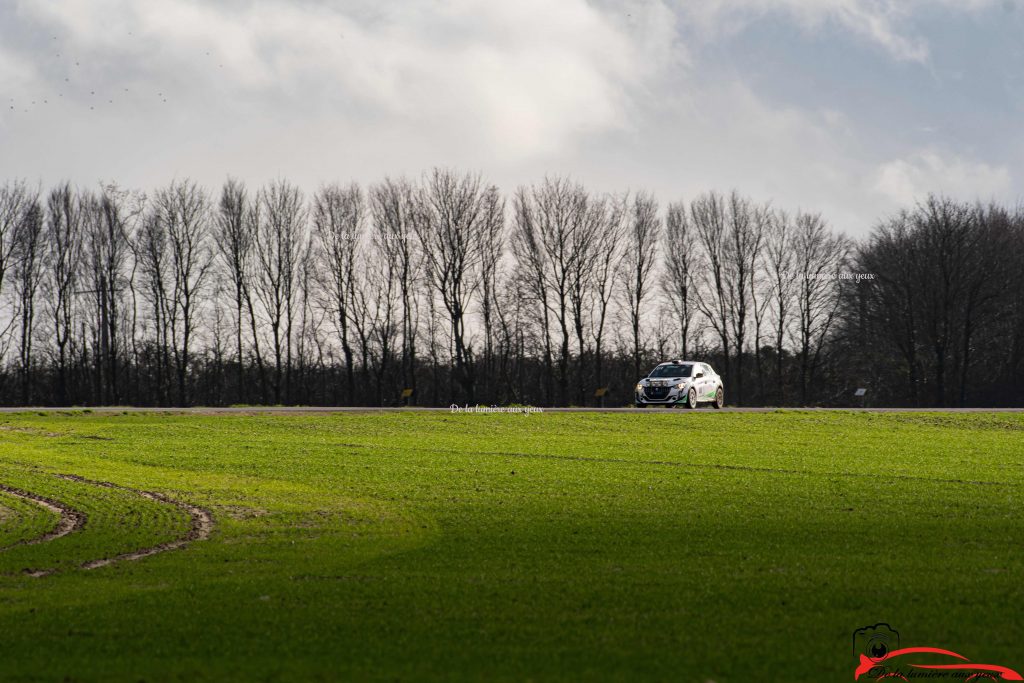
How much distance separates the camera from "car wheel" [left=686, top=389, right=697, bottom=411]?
131 feet

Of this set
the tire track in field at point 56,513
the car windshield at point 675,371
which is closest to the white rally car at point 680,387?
the car windshield at point 675,371

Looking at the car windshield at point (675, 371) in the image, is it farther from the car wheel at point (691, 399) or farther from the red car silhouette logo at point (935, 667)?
the red car silhouette logo at point (935, 667)

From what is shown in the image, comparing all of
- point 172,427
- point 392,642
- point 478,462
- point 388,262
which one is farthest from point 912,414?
point 388,262

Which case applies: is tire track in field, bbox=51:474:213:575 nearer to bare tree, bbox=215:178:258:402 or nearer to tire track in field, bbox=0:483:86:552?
tire track in field, bbox=0:483:86:552

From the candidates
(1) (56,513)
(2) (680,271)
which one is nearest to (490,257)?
(2) (680,271)

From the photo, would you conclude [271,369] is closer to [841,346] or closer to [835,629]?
[841,346]

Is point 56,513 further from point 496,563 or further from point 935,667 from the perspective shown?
point 935,667

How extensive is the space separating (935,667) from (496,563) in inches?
210

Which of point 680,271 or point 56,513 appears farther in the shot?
point 680,271

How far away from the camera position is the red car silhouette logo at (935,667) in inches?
270

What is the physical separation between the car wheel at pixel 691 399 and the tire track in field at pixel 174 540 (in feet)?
84.7

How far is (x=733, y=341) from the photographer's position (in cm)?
7019

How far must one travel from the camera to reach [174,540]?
13367 mm

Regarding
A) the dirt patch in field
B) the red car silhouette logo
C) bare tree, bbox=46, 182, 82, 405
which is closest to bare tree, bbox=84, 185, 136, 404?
bare tree, bbox=46, 182, 82, 405
